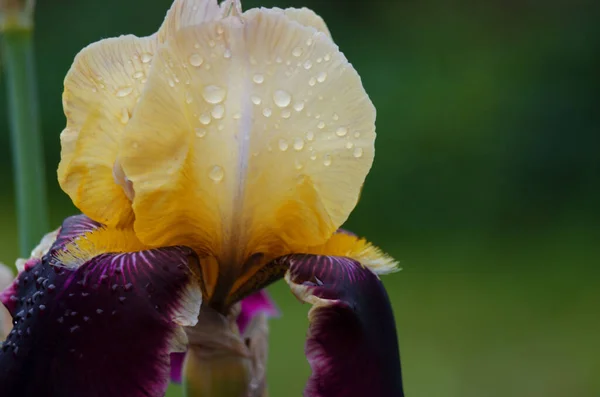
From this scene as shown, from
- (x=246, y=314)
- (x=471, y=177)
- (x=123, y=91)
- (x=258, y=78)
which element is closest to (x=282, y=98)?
(x=258, y=78)

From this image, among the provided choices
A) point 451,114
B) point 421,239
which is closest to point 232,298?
point 421,239

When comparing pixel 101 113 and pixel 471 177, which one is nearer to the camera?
pixel 101 113

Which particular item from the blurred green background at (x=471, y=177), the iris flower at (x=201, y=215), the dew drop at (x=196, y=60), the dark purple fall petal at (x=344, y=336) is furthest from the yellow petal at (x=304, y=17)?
the blurred green background at (x=471, y=177)

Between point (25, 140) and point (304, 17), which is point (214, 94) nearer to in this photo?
point (304, 17)

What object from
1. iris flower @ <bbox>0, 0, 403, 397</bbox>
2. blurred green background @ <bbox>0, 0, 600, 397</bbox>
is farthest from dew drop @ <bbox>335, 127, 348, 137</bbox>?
blurred green background @ <bbox>0, 0, 600, 397</bbox>

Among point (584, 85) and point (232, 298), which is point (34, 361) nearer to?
point (232, 298)

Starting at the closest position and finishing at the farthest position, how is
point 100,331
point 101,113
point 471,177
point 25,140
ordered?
point 100,331, point 101,113, point 25,140, point 471,177

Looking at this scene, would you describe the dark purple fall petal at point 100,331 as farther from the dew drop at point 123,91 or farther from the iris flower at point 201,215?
the dew drop at point 123,91
